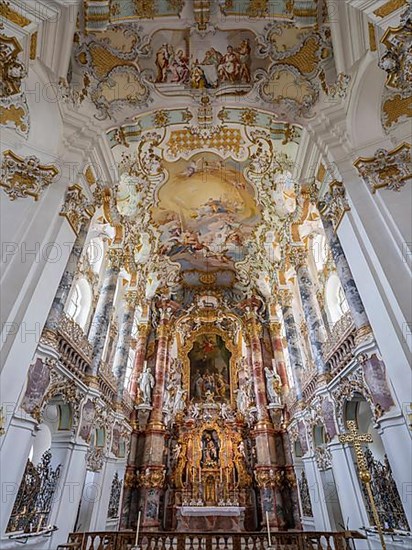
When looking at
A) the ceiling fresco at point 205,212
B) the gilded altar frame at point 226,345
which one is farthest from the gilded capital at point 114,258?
the gilded altar frame at point 226,345

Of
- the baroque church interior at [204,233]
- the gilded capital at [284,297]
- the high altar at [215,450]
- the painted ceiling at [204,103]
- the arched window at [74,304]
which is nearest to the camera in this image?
the baroque church interior at [204,233]

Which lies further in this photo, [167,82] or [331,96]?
[167,82]

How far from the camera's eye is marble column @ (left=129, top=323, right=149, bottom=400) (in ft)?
55.9

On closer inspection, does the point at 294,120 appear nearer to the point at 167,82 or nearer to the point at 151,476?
the point at 167,82

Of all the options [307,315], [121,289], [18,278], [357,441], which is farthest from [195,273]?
[357,441]

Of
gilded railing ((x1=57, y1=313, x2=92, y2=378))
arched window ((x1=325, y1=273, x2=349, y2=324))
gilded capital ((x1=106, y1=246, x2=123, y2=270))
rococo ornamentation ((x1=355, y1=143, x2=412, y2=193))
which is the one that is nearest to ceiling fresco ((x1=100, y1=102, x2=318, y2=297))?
gilded capital ((x1=106, y1=246, x2=123, y2=270))

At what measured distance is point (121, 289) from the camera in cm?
1630

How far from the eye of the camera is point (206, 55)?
410 inches

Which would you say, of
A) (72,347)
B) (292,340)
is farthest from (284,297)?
(72,347)

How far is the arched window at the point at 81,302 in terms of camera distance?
1131 centimetres

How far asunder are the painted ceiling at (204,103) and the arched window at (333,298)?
2482 millimetres

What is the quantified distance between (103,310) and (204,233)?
804 centimetres

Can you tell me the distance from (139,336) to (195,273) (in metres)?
5.32

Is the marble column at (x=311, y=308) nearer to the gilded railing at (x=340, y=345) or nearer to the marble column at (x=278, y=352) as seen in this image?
the gilded railing at (x=340, y=345)
